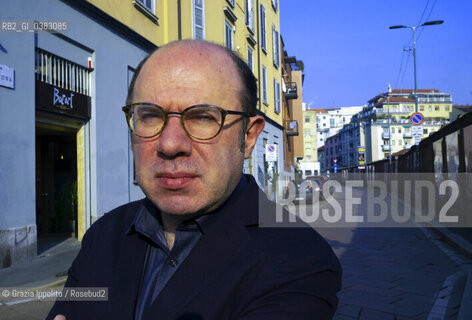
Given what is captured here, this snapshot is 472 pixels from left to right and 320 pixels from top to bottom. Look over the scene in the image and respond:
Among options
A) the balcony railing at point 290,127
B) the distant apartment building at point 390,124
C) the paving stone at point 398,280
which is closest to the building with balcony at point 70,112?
the paving stone at point 398,280

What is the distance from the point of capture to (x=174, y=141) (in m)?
1.32

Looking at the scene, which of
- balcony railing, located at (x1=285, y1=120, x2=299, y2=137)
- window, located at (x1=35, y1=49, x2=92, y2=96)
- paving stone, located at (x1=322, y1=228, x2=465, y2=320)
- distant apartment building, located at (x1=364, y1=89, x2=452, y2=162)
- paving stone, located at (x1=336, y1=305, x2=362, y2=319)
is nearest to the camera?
paving stone, located at (x1=336, y1=305, x2=362, y2=319)

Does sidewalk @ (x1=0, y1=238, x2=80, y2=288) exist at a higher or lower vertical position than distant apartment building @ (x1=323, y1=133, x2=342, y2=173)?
lower

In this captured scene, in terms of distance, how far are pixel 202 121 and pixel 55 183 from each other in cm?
1043

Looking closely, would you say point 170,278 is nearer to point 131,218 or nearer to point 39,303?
point 131,218

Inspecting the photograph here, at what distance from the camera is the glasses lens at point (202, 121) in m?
1.34

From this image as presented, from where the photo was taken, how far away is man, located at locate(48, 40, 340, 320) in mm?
1161

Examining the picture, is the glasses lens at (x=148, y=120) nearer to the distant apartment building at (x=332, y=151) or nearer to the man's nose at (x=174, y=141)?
the man's nose at (x=174, y=141)

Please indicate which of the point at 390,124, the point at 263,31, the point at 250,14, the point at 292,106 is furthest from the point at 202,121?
the point at 390,124

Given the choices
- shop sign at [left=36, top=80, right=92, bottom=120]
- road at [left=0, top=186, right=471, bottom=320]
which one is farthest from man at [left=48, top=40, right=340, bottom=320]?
shop sign at [left=36, top=80, right=92, bottom=120]

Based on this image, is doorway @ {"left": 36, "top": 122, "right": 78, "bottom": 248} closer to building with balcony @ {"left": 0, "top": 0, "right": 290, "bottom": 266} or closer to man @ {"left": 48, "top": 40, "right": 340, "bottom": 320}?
building with balcony @ {"left": 0, "top": 0, "right": 290, "bottom": 266}

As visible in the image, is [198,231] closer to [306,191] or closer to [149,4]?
[149,4]

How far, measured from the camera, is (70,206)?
414 inches

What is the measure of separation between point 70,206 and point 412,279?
27.3ft
